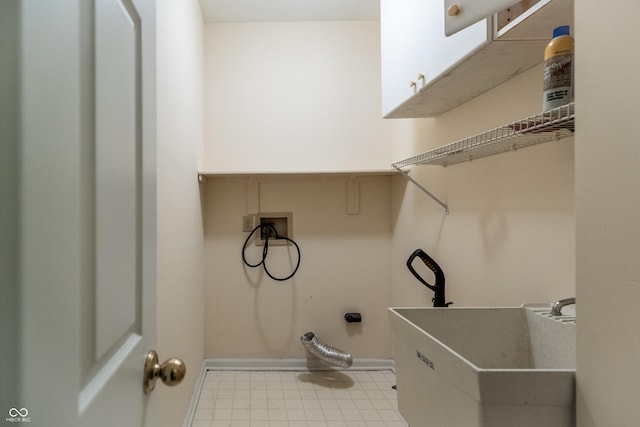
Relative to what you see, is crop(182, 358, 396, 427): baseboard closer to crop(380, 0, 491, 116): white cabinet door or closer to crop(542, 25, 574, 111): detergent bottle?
crop(380, 0, 491, 116): white cabinet door

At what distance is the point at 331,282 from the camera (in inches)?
111

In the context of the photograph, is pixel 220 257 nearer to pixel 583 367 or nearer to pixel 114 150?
pixel 114 150

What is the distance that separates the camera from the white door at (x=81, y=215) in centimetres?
35

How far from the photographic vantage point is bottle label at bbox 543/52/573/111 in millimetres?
813

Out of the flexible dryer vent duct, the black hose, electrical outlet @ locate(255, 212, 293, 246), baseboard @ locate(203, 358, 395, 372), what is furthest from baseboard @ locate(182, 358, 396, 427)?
electrical outlet @ locate(255, 212, 293, 246)

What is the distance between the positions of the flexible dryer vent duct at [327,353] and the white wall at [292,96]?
4.30ft

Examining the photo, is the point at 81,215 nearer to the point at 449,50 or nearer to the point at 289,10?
the point at 449,50

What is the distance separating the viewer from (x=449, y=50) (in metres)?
1.28

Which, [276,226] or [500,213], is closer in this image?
[500,213]

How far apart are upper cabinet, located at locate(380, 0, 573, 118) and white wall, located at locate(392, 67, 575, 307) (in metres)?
0.11

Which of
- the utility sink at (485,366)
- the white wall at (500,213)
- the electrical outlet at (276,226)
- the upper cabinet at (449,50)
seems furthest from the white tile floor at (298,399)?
the upper cabinet at (449,50)

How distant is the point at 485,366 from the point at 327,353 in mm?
1631

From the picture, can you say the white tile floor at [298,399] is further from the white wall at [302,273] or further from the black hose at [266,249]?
the black hose at [266,249]

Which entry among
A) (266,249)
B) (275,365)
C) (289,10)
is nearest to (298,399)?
(275,365)
